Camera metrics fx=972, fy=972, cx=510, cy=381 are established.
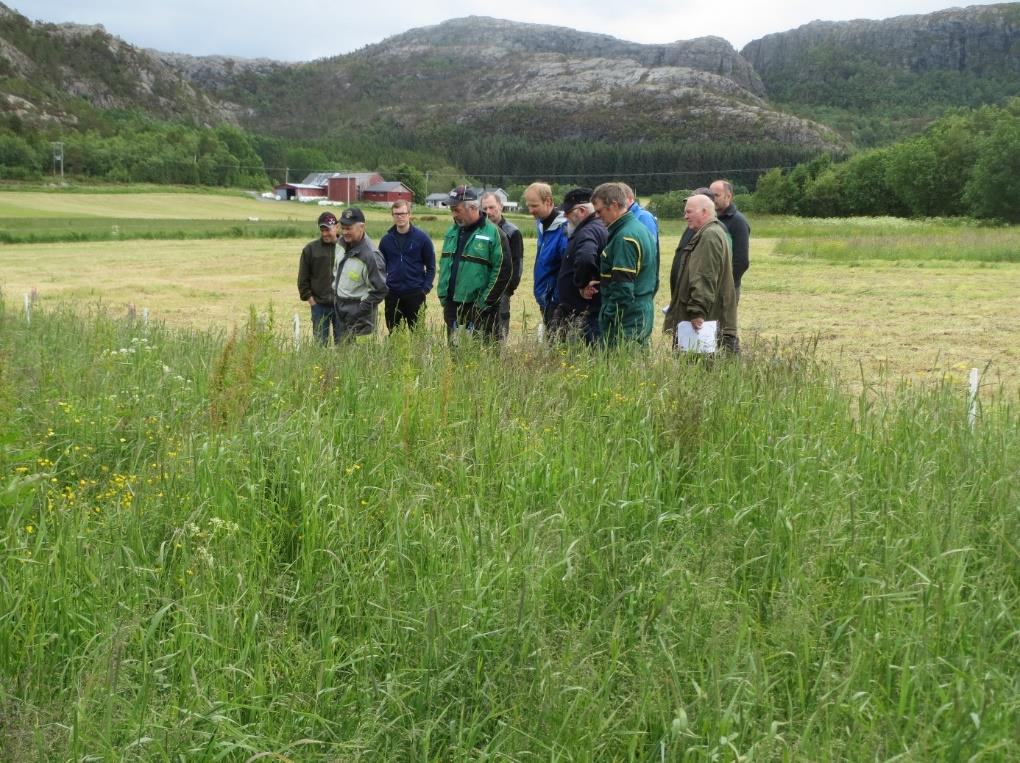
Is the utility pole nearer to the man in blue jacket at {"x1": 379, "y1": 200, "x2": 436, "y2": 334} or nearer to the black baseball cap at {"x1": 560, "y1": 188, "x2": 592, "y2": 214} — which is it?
the man in blue jacket at {"x1": 379, "y1": 200, "x2": 436, "y2": 334}

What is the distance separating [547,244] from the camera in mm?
9461

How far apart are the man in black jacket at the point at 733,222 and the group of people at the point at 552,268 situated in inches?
0.5

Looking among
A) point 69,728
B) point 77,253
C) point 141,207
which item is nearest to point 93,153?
point 141,207

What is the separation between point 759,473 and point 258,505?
2141 millimetres

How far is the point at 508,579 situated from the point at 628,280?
4849 mm

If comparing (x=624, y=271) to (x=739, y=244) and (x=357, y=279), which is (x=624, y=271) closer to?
(x=739, y=244)

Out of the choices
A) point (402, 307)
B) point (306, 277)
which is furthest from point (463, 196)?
point (306, 277)

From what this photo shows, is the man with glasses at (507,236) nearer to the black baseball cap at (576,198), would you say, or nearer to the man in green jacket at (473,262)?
the man in green jacket at (473,262)

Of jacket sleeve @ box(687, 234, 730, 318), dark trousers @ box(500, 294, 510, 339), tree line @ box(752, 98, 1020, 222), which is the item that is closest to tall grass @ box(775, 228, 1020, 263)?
dark trousers @ box(500, 294, 510, 339)

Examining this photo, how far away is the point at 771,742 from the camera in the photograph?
2477mm

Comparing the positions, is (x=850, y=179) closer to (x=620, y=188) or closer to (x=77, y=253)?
(x=77, y=253)

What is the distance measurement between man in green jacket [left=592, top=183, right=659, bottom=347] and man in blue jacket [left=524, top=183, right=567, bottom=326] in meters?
1.37

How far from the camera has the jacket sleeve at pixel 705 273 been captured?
7.52m

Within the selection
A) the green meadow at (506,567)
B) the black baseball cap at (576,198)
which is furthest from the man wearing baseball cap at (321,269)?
the green meadow at (506,567)
